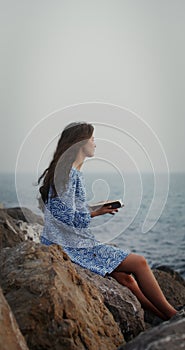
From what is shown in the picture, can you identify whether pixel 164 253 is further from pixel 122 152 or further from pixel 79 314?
pixel 79 314

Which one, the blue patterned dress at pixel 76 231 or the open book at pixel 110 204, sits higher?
the open book at pixel 110 204

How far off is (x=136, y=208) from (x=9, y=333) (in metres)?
2.12

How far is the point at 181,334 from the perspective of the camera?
1999mm

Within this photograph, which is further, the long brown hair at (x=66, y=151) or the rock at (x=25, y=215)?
the rock at (x=25, y=215)

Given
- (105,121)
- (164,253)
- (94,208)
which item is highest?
(105,121)

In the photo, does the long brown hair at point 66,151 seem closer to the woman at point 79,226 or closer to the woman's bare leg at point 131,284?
the woman at point 79,226

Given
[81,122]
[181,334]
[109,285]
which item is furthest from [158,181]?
[181,334]

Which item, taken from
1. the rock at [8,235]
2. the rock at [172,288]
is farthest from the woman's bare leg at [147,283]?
the rock at [8,235]

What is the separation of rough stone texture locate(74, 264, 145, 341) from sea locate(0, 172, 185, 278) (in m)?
0.40

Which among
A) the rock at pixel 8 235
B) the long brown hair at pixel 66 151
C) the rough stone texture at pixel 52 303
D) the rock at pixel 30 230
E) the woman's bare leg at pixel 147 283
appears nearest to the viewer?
the rough stone texture at pixel 52 303

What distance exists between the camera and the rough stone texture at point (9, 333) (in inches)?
77.5

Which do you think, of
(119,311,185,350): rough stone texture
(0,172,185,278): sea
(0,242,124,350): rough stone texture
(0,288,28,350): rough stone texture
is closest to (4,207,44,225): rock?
(0,172,185,278): sea

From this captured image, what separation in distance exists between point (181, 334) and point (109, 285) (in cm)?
115

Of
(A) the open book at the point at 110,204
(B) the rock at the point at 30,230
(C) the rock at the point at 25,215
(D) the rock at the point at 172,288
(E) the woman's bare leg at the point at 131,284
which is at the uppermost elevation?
(A) the open book at the point at 110,204
